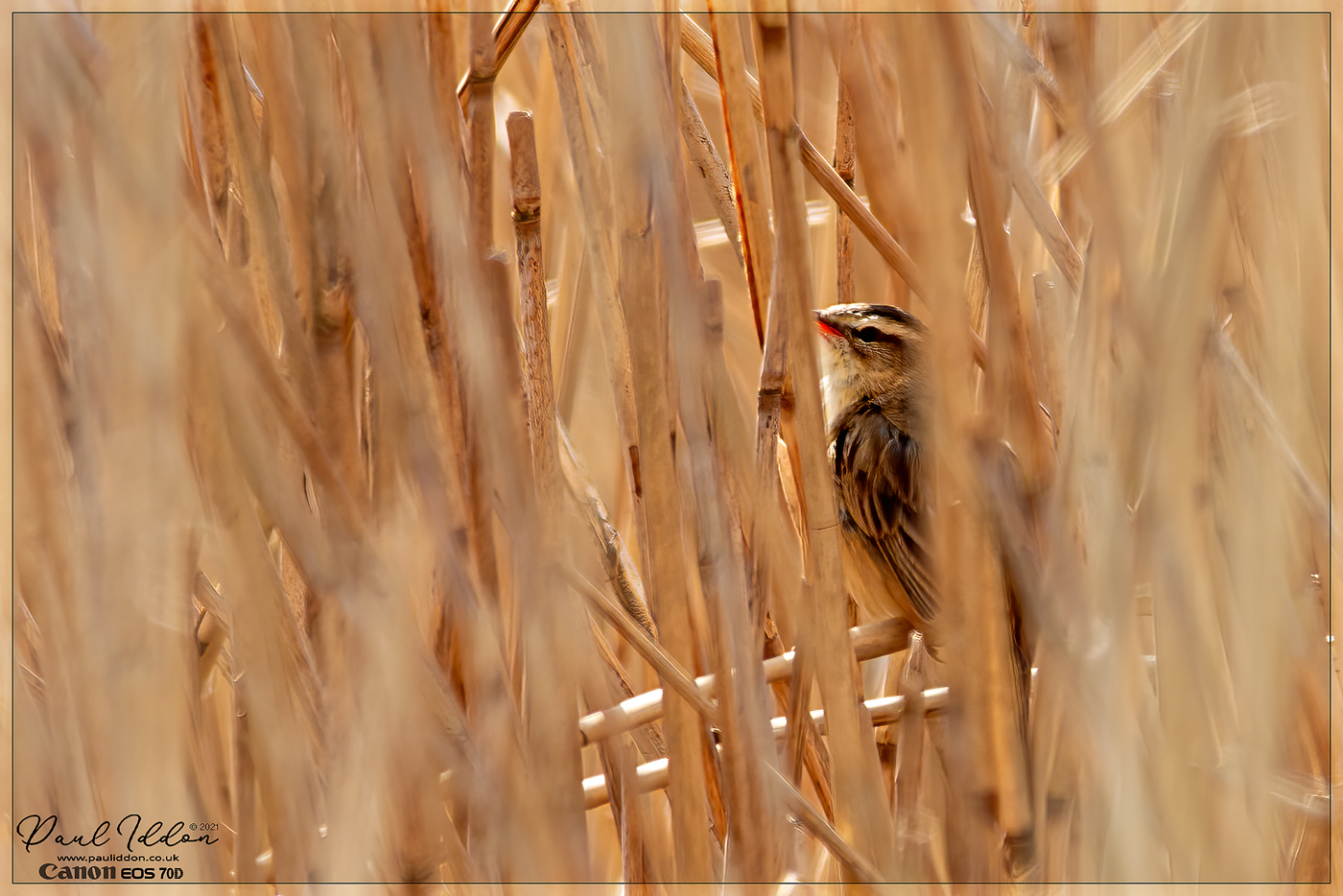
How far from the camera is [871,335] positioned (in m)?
1.42

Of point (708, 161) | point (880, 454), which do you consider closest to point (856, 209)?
point (708, 161)

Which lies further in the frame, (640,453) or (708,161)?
(708,161)

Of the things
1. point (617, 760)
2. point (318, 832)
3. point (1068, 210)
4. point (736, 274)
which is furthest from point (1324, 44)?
point (736, 274)

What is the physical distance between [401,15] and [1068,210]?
81 centimetres

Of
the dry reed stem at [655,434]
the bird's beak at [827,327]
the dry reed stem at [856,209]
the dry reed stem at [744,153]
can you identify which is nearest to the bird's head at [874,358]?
the bird's beak at [827,327]

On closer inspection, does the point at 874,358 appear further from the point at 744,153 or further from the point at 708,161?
the point at 744,153

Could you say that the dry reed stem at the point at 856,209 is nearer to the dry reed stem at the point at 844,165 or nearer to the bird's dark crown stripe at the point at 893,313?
the dry reed stem at the point at 844,165

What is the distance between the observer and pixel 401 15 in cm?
66

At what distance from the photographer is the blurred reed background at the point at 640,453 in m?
0.65

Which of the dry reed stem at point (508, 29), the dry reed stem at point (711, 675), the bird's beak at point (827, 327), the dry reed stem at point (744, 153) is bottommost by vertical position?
the dry reed stem at point (711, 675)

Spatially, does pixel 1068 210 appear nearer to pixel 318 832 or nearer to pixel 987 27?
pixel 987 27

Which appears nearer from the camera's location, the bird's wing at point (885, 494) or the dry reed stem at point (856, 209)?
the dry reed stem at point (856, 209)

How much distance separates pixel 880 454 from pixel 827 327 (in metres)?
0.20

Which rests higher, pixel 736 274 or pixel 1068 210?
pixel 736 274
